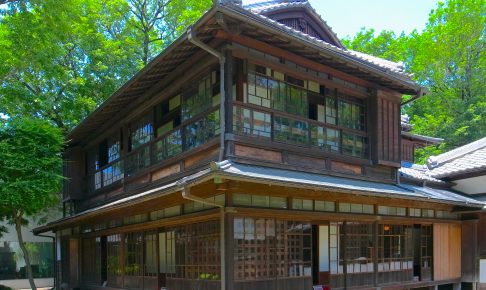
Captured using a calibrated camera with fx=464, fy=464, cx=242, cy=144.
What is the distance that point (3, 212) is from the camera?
1764 cm

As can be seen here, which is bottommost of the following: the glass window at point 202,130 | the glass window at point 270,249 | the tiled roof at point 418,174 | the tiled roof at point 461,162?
the glass window at point 270,249

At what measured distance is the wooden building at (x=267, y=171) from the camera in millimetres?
9398

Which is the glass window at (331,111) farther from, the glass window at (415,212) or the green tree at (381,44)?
the green tree at (381,44)

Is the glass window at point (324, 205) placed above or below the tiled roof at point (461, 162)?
below

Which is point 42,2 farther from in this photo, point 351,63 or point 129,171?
point 351,63

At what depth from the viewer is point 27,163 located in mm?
15914

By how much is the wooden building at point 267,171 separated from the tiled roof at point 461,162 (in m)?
1.77

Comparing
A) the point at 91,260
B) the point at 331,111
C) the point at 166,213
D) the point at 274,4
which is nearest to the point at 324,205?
the point at 331,111

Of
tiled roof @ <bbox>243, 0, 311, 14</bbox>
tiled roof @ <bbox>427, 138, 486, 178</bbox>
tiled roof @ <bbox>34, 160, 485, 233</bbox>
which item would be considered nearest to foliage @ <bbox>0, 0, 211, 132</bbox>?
tiled roof @ <bbox>243, 0, 311, 14</bbox>

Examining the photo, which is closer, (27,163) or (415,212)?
(415,212)

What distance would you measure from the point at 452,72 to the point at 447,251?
68.1 ft

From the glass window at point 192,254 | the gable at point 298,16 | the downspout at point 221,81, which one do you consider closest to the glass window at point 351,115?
the gable at point 298,16

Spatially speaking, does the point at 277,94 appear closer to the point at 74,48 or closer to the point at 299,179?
the point at 299,179

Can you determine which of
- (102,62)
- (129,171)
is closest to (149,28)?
(102,62)
